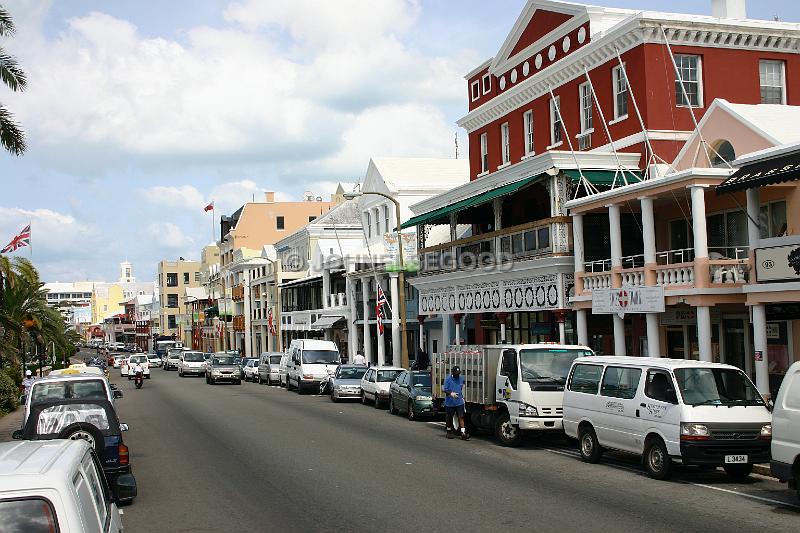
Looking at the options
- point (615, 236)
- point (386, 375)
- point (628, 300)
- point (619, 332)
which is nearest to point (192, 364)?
point (386, 375)

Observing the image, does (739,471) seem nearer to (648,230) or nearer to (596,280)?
(648,230)

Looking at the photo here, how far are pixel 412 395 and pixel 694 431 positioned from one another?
12.6 m

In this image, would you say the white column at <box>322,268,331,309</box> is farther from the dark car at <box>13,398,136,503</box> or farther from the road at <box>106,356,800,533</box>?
the dark car at <box>13,398,136,503</box>

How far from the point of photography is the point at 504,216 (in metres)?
36.8

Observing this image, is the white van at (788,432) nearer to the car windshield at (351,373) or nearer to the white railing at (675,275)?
the white railing at (675,275)

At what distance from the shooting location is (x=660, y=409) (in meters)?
14.6

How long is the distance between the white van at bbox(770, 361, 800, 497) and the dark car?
29.9 ft

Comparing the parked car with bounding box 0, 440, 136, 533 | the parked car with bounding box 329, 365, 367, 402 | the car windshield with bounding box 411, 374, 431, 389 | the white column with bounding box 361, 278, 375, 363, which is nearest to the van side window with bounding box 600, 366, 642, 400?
the car windshield with bounding box 411, 374, 431, 389

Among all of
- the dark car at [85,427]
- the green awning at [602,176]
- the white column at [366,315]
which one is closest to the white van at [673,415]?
the dark car at [85,427]

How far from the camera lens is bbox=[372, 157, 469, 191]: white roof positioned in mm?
51156

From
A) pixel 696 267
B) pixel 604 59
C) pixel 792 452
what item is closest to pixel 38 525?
pixel 792 452

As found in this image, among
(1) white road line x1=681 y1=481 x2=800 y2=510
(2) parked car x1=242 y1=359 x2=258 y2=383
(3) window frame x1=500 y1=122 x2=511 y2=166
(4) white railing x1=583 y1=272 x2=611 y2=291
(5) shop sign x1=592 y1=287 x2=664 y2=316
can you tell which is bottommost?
(2) parked car x1=242 y1=359 x2=258 y2=383

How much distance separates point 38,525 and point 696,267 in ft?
63.1

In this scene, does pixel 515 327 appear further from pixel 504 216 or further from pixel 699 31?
pixel 699 31
